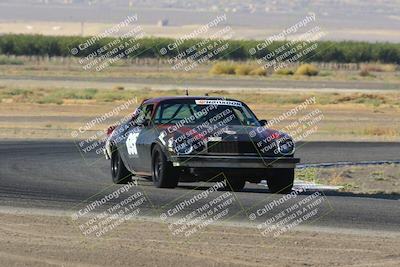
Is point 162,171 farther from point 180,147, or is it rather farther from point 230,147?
point 230,147

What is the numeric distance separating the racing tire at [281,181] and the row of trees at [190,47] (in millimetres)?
128038

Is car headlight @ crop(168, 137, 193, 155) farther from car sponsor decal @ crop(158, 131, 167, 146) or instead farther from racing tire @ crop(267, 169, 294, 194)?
racing tire @ crop(267, 169, 294, 194)

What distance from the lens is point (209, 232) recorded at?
1358 cm

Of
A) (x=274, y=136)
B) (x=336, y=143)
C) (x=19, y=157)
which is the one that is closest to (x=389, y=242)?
(x=274, y=136)

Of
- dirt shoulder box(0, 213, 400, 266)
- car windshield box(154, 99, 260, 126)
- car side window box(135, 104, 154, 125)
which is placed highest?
dirt shoulder box(0, 213, 400, 266)

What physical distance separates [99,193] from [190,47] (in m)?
130

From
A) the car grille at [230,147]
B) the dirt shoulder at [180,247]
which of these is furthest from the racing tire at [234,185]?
the dirt shoulder at [180,247]

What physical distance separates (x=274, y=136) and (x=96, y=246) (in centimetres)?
592

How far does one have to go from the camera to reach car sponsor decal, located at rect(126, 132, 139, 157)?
752 inches

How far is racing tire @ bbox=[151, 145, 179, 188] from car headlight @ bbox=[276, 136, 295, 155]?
1571 millimetres

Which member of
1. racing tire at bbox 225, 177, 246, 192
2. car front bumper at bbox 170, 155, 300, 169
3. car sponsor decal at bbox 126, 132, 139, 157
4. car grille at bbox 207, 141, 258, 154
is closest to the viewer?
car front bumper at bbox 170, 155, 300, 169

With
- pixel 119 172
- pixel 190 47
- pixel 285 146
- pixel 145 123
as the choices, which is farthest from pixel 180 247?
pixel 190 47

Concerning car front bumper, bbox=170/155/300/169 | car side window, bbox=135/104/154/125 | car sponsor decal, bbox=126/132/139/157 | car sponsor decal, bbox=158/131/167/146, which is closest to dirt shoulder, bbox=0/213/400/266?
car front bumper, bbox=170/155/300/169

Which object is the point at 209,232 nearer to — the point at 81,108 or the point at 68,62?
the point at 81,108
